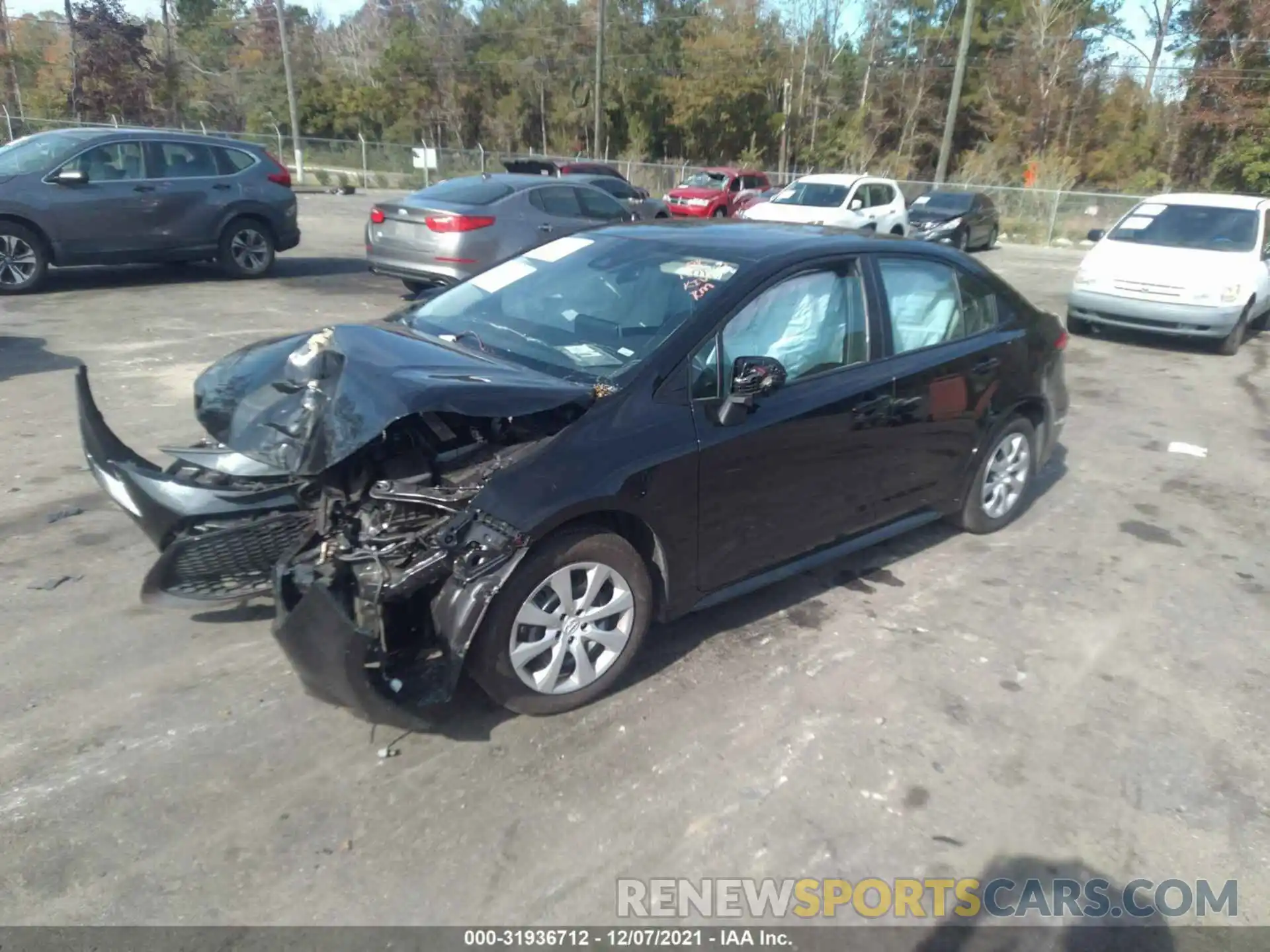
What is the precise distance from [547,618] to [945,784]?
1.51 metres

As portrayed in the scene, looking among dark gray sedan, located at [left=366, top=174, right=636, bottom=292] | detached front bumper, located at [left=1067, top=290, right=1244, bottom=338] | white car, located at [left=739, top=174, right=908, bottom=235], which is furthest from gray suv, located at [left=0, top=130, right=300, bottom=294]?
detached front bumper, located at [left=1067, top=290, right=1244, bottom=338]

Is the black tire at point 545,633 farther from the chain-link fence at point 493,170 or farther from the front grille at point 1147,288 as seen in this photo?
the chain-link fence at point 493,170

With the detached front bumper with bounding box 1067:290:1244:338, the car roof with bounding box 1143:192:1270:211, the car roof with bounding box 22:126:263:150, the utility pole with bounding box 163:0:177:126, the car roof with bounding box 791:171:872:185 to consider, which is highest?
the utility pole with bounding box 163:0:177:126

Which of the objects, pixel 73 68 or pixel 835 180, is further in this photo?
pixel 73 68

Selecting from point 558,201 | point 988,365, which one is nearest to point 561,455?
point 988,365

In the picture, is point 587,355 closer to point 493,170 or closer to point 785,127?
point 493,170

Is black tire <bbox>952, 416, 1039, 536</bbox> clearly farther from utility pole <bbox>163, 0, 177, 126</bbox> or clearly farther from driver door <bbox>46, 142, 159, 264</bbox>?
utility pole <bbox>163, 0, 177, 126</bbox>

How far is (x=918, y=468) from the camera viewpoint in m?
4.89

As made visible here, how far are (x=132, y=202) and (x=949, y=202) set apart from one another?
1823 centimetres

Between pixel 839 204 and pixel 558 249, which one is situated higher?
pixel 558 249

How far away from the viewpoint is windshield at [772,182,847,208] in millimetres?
19141

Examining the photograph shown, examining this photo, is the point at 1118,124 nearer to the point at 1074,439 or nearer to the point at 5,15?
the point at 1074,439

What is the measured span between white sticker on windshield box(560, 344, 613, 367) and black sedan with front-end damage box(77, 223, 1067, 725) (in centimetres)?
1

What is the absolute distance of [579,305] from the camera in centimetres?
432
